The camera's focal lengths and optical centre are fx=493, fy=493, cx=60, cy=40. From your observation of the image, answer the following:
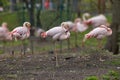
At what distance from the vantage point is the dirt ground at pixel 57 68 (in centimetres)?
1095

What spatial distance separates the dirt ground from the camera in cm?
1095

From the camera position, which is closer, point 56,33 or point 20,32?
point 56,33

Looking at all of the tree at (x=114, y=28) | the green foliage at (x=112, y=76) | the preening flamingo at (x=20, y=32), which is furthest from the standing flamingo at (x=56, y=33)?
the tree at (x=114, y=28)

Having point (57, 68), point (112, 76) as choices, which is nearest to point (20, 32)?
point (57, 68)

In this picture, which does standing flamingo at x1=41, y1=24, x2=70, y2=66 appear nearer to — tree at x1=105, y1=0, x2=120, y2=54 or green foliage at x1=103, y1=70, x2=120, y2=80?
green foliage at x1=103, y1=70, x2=120, y2=80

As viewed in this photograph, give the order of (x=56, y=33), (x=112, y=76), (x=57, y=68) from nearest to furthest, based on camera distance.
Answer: (x=112, y=76) < (x=57, y=68) < (x=56, y=33)

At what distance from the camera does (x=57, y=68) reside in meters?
12.0

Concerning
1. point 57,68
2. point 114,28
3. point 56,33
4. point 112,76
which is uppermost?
point 114,28

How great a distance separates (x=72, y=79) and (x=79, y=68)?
1499mm

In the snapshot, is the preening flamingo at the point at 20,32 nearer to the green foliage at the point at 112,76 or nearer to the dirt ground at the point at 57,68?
the dirt ground at the point at 57,68

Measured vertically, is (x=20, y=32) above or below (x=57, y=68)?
above

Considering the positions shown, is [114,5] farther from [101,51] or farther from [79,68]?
[79,68]

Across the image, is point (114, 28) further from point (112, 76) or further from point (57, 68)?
point (112, 76)

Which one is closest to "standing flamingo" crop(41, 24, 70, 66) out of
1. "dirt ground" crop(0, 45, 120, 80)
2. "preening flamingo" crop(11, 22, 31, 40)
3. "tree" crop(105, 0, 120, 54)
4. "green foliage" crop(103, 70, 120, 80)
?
"dirt ground" crop(0, 45, 120, 80)
